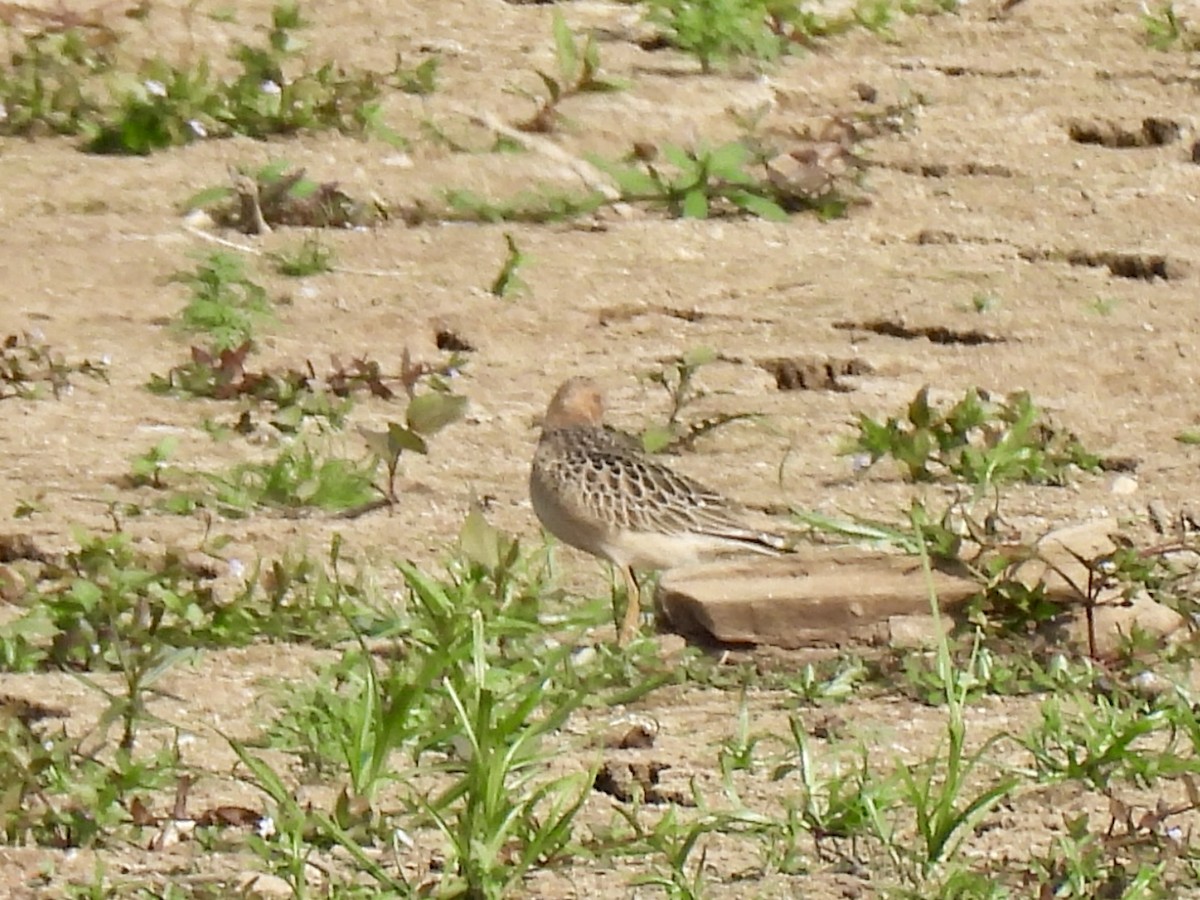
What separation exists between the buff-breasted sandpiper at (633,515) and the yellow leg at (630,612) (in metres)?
0.01

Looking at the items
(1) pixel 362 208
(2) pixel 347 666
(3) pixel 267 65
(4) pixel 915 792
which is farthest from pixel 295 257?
(4) pixel 915 792

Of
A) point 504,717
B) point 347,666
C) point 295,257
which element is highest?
point 504,717

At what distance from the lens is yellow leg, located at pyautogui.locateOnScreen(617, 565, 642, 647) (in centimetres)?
596

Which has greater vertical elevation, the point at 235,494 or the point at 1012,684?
the point at 1012,684

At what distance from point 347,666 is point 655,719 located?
0.65 meters


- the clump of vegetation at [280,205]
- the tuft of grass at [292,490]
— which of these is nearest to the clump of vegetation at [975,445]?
the tuft of grass at [292,490]


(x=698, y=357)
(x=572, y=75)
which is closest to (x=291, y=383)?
(x=698, y=357)

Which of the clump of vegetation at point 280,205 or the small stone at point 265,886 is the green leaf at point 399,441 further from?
the small stone at point 265,886

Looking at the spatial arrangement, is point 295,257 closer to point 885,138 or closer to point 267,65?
point 267,65

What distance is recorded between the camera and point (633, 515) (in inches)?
253

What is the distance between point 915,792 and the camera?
452cm

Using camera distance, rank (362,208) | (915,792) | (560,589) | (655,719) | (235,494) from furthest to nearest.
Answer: (362,208)
(235,494)
(560,589)
(655,719)
(915,792)

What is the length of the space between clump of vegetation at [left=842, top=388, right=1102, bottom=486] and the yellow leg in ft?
3.33

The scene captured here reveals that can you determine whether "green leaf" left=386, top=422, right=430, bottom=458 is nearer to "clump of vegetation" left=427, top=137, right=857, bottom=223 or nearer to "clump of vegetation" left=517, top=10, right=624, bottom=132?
"clump of vegetation" left=427, top=137, right=857, bottom=223
